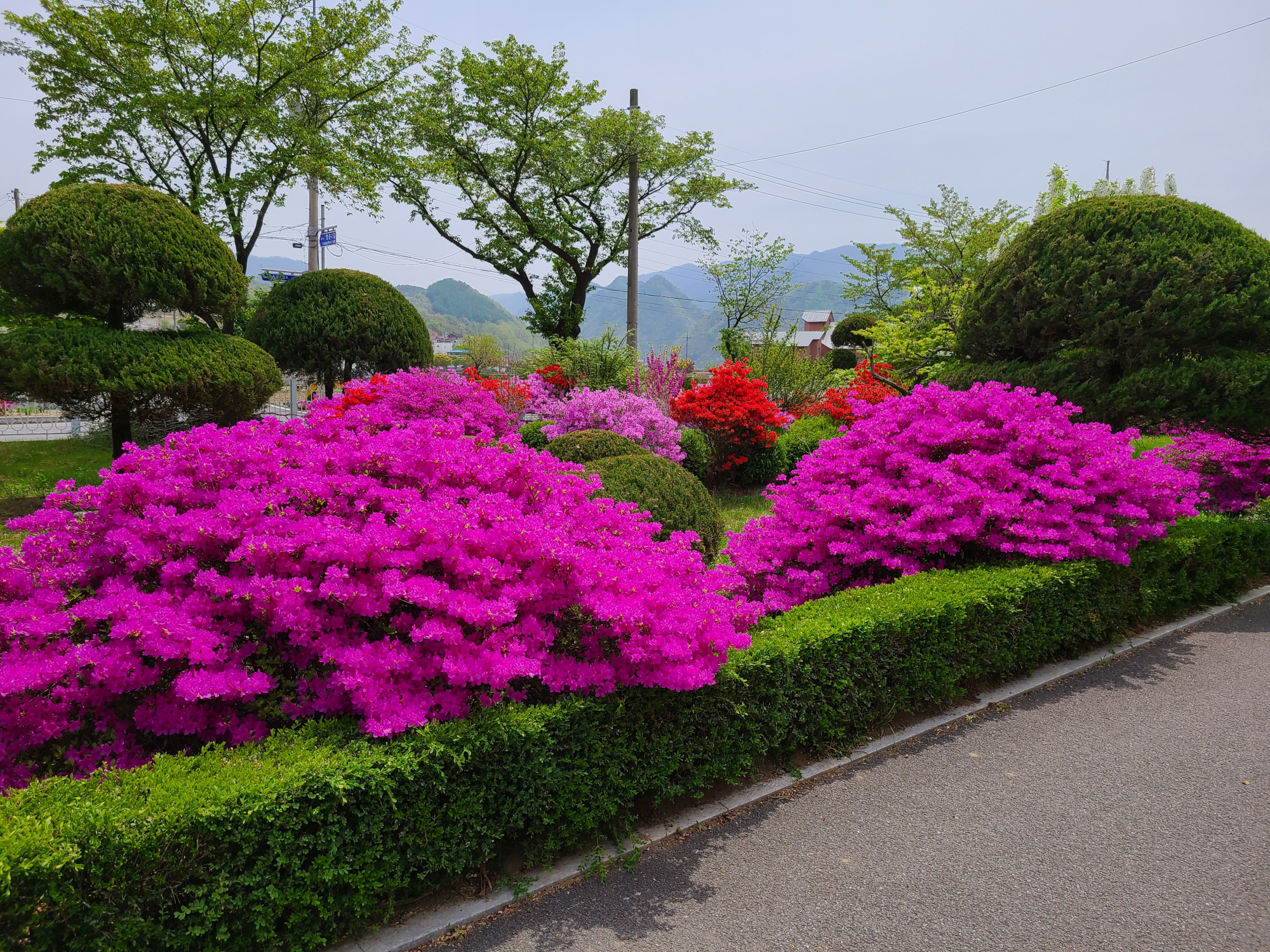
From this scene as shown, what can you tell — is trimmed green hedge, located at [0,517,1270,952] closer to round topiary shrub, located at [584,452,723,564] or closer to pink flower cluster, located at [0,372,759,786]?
pink flower cluster, located at [0,372,759,786]

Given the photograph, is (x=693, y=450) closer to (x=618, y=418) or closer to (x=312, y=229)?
(x=618, y=418)

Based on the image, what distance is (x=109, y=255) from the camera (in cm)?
834

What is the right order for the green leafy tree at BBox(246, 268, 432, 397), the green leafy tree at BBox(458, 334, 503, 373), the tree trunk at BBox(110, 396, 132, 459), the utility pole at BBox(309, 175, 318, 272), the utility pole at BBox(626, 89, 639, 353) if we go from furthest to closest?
the green leafy tree at BBox(458, 334, 503, 373) < the utility pole at BBox(309, 175, 318, 272) < the utility pole at BBox(626, 89, 639, 353) < the green leafy tree at BBox(246, 268, 432, 397) < the tree trunk at BBox(110, 396, 132, 459)

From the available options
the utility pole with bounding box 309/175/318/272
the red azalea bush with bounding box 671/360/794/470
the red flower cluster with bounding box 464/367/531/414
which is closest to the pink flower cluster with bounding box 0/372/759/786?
the red azalea bush with bounding box 671/360/794/470

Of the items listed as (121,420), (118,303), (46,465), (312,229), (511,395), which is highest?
A: (312,229)

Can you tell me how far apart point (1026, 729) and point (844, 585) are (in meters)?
1.56

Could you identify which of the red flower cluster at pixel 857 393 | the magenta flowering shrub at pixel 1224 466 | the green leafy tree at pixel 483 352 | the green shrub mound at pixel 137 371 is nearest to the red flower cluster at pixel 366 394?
the green shrub mound at pixel 137 371

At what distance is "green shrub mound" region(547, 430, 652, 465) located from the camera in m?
7.00

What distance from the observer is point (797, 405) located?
15758mm

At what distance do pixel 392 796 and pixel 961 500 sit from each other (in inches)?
163

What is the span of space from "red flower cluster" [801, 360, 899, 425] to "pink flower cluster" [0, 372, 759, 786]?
9.44 meters

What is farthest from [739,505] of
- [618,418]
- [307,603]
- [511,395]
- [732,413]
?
[307,603]

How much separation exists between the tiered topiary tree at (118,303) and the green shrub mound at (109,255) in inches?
0.5

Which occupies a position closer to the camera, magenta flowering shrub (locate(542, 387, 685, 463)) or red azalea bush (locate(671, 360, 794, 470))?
magenta flowering shrub (locate(542, 387, 685, 463))
